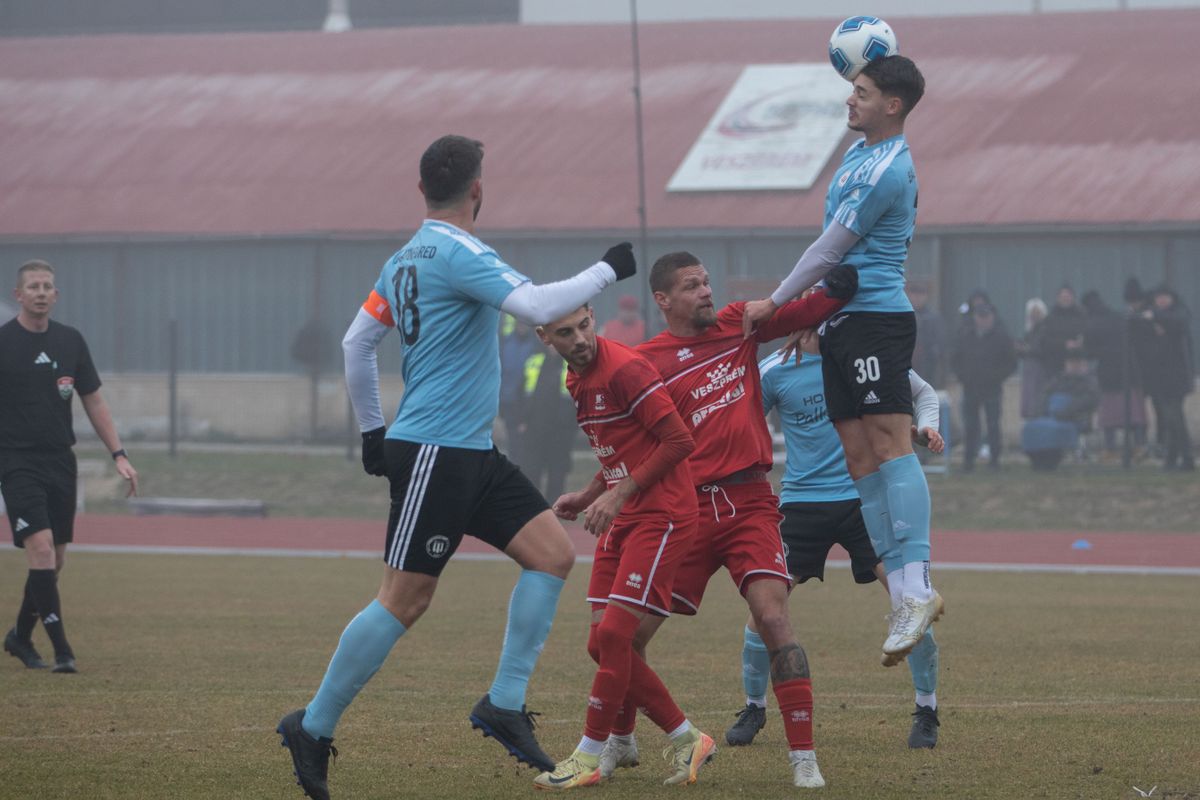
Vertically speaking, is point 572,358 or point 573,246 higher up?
point 573,246

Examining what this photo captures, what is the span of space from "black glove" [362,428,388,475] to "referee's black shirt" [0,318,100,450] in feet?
14.5

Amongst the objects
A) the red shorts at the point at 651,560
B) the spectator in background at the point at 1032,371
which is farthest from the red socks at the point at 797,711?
the spectator in background at the point at 1032,371

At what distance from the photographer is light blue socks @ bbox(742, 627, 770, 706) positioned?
26.9ft

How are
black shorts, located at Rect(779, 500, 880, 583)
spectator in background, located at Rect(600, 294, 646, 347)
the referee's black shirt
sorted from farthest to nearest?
1. spectator in background, located at Rect(600, 294, 646, 347)
2. the referee's black shirt
3. black shorts, located at Rect(779, 500, 880, 583)

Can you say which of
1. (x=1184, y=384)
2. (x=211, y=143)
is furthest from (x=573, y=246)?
(x=1184, y=384)

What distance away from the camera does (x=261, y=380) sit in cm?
3114

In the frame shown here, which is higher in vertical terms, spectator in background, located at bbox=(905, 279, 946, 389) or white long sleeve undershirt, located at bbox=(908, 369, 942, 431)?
spectator in background, located at bbox=(905, 279, 946, 389)

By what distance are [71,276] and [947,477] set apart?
17.4 meters

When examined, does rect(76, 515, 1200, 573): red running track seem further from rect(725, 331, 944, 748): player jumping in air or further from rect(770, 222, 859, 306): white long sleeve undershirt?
rect(770, 222, 859, 306): white long sleeve undershirt

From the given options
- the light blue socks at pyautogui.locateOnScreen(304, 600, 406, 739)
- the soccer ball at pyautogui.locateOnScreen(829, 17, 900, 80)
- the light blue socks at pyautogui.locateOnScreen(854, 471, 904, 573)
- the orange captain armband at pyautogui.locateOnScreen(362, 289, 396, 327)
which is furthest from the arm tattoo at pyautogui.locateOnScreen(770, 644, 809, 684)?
the soccer ball at pyautogui.locateOnScreen(829, 17, 900, 80)

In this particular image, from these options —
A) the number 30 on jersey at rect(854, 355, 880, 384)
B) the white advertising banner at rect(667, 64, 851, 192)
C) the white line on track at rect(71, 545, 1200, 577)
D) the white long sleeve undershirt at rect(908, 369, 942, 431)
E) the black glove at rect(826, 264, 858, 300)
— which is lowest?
the white line on track at rect(71, 545, 1200, 577)

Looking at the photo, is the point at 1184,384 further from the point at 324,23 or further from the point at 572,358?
the point at 324,23

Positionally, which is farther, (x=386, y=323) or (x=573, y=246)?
(x=573, y=246)

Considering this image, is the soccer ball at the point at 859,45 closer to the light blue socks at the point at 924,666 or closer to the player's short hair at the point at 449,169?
the player's short hair at the point at 449,169
